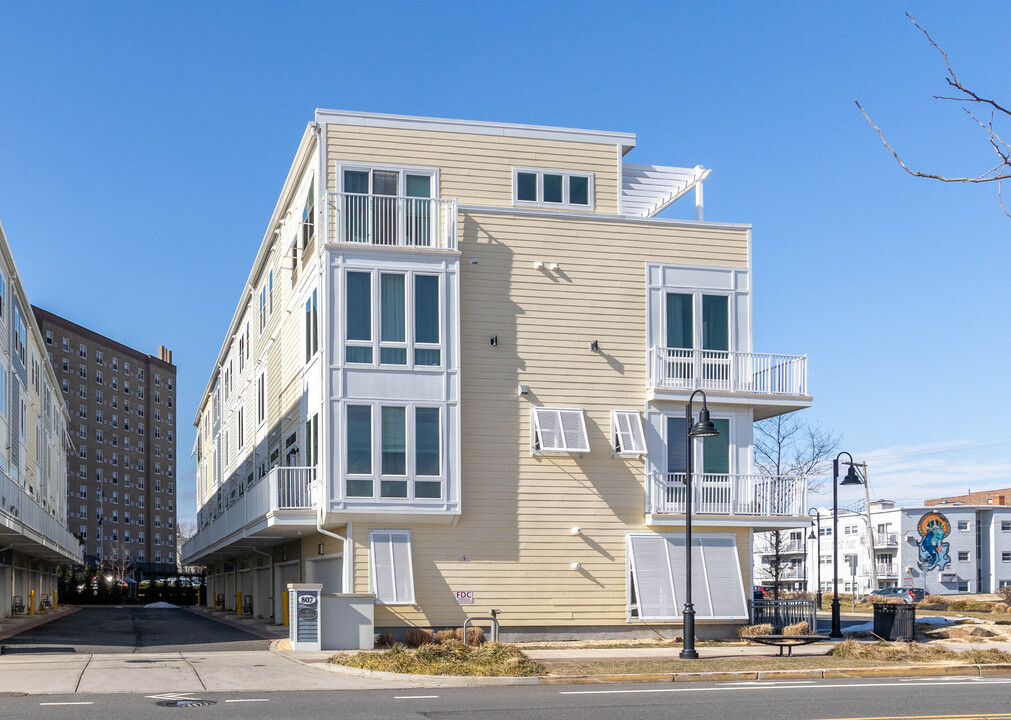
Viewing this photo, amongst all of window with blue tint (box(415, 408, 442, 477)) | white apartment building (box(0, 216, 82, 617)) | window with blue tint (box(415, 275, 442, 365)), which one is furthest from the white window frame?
white apartment building (box(0, 216, 82, 617))

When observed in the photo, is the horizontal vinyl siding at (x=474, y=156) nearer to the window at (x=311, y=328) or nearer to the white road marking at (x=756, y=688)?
the window at (x=311, y=328)

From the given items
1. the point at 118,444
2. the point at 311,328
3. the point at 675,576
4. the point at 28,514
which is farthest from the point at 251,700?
the point at 118,444

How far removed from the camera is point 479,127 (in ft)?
89.8

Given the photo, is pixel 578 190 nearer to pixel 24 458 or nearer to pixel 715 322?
pixel 715 322

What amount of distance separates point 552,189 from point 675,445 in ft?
23.2

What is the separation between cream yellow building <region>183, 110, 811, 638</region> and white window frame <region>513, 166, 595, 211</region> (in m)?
0.05

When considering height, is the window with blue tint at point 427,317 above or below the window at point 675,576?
above

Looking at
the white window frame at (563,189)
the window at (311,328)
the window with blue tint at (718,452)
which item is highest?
the white window frame at (563,189)

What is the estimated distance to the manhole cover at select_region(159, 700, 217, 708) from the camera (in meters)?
14.4

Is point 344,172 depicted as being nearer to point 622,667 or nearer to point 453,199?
point 453,199

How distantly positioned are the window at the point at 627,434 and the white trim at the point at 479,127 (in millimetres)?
7001

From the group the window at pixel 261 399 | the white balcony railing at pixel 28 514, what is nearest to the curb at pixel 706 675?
the white balcony railing at pixel 28 514

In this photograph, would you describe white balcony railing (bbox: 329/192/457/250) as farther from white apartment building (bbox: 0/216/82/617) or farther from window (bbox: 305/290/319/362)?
white apartment building (bbox: 0/216/82/617)

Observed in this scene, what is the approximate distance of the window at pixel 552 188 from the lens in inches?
1095
